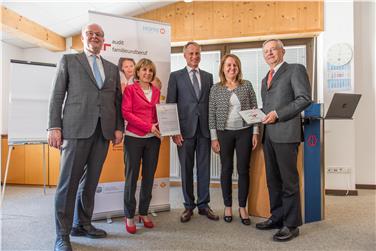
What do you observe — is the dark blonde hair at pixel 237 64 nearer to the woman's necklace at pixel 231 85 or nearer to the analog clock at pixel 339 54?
the woman's necklace at pixel 231 85

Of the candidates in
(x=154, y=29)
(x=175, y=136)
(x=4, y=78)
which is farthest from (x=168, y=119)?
(x=4, y=78)

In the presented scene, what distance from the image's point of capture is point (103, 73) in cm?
210

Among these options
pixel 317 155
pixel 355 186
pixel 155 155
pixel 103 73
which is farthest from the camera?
pixel 355 186

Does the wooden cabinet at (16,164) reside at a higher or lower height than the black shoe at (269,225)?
higher

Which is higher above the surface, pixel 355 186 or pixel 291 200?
pixel 291 200

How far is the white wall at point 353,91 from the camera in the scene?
3.80m

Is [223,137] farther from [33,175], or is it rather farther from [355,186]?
[33,175]

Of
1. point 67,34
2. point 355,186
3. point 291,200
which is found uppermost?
point 67,34

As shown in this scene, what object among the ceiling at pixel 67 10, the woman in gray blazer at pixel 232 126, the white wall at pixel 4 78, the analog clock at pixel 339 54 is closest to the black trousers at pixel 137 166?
the woman in gray blazer at pixel 232 126

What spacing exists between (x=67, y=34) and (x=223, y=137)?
3.47 meters

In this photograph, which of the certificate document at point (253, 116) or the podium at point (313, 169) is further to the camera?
the podium at point (313, 169)

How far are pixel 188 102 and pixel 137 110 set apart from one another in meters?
0.52

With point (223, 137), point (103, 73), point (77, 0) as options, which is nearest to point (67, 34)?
point (77, 0)

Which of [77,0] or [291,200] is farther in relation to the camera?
[77,0]
